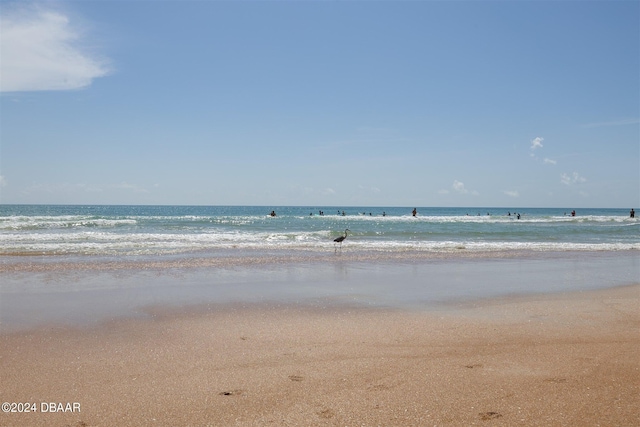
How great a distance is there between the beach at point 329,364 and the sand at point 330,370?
0.07 ft

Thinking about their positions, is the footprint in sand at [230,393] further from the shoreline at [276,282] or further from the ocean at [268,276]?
the ocean at [268,276]

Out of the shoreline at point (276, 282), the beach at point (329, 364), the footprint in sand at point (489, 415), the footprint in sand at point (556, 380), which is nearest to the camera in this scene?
the footprint in sand at point (489, 415)

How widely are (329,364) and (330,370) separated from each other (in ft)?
0.68

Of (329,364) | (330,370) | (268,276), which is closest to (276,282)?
(268,276)

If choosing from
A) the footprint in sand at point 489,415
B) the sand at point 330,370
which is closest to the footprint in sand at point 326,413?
the sand at point 330,370

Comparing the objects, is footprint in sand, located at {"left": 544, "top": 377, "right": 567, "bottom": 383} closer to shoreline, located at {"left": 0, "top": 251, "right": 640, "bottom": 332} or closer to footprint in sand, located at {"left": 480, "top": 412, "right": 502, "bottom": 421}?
footprint in sand, located at {"left": 480, "top": 412, "right": 502, "bottom": 421}

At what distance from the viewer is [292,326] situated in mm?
7430

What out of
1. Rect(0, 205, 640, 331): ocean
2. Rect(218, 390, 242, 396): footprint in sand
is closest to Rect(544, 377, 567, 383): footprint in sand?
Rect(218, 390, 242, 396): footprint in sand

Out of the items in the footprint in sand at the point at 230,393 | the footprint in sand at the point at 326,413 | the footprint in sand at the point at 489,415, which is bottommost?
the footprint in sand at the point at 230,393

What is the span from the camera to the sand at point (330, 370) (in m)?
4.30

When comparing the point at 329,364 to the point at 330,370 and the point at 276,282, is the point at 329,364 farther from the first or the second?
the point at 276,282

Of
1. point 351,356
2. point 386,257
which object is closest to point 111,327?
point 351,356

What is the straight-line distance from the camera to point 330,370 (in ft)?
17.7

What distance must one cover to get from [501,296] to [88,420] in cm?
849
